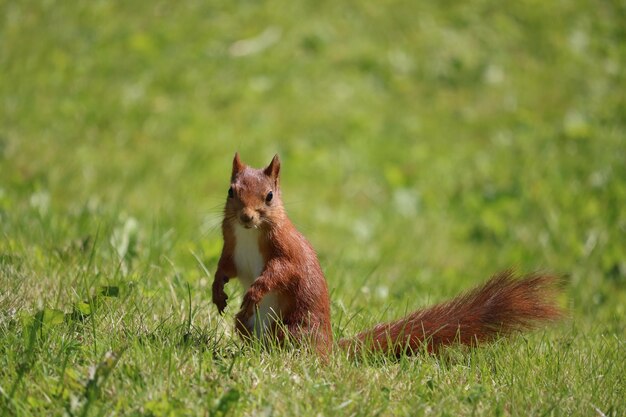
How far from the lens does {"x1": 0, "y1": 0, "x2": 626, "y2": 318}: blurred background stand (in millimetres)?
5980

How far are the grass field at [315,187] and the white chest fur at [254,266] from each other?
142 mm

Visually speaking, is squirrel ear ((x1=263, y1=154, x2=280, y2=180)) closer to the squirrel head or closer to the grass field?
the squirrel head

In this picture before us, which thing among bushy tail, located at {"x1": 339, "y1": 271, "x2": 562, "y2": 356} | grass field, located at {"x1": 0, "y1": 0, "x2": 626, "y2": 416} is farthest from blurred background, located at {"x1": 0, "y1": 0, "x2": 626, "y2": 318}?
bushy tail, located at {"x1": 339, "y1": 271, "x2": 562, "y2": 356}

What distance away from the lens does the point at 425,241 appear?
6406mm

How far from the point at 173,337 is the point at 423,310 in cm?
86

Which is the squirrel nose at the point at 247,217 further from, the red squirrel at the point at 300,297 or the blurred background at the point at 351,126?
the blurred background at the point at 351,126

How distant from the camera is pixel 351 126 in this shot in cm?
755

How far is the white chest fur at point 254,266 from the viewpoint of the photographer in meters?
2.85

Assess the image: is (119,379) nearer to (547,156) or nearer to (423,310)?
(423,310)

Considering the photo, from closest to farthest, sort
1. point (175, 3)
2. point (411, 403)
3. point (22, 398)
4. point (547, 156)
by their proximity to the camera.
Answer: point (22, 398)
point (411, 403)
point (547, 156)
point (175, 3)

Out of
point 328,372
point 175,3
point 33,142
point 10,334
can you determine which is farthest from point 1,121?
point 328,372

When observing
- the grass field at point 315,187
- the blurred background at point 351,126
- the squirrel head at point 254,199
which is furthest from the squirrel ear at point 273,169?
the blurred background at point 351,126

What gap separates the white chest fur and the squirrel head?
0.17 ft

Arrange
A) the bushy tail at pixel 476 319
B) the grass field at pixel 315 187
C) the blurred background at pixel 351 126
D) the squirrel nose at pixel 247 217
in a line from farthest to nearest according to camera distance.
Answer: the blurred background at pixel 351 126, the bushy tail at pixel 476 319, the squirrel nose at pixel 247 217, the grass field at pixel 315 187
